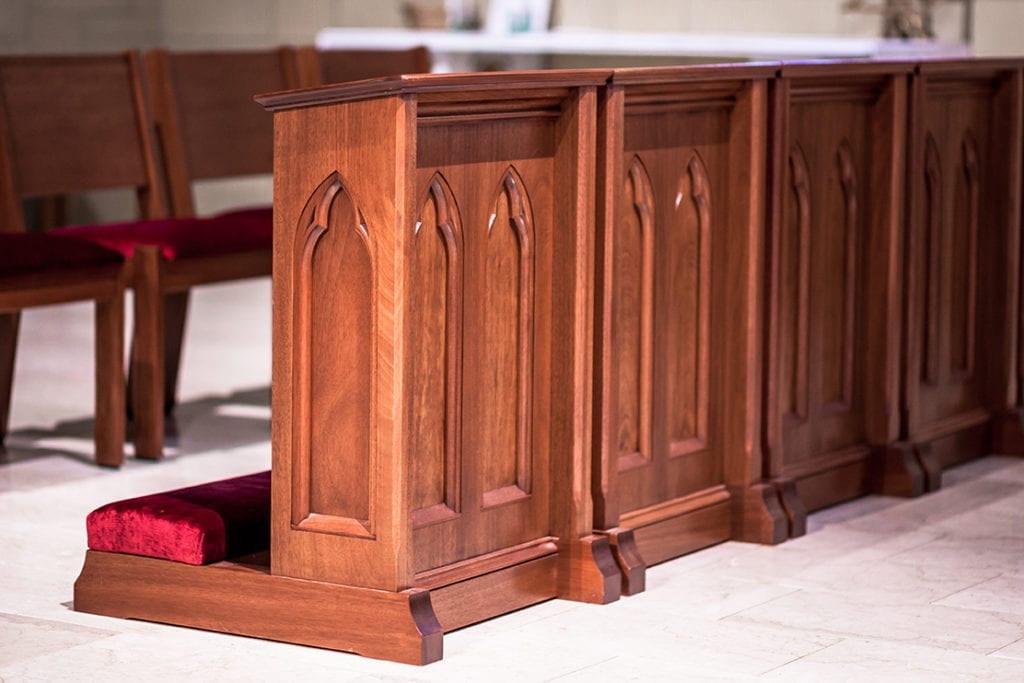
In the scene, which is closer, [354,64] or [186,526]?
[186,526]

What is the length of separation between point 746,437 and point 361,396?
114cm

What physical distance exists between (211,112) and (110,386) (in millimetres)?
1295

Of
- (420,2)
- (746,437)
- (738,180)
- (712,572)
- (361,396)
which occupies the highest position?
(420,2)

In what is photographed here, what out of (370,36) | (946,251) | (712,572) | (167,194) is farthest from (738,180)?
(370,36)

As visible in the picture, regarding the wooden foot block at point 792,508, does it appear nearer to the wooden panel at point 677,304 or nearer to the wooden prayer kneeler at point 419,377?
the wooden panel at point 677,304

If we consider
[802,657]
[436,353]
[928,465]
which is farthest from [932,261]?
[436,353]

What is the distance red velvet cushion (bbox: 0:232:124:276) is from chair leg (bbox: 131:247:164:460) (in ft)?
0.54

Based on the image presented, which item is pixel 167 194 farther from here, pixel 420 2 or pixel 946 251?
pixel 420 2

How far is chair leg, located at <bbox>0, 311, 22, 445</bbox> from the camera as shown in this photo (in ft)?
15.1

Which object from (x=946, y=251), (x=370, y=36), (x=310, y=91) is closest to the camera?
(x=310, y=91)

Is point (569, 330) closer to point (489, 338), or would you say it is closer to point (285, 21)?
point (489, 338)

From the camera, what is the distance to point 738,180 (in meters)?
3.70

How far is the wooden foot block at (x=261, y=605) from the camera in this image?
2826 millimetres

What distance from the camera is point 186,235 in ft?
15.1
